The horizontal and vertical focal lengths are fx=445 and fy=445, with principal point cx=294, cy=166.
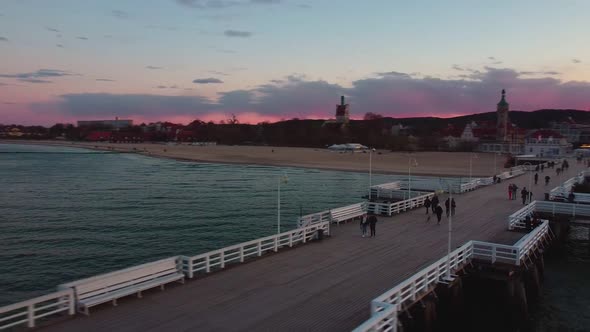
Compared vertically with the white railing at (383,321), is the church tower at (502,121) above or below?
above

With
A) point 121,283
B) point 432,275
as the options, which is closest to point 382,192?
point 432,275

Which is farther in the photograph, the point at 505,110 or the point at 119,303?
the point at 505,110

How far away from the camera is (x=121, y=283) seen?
11750 mm

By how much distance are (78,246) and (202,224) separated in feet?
26.7

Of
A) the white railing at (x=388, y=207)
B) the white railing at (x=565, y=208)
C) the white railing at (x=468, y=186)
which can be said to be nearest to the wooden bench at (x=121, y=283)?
the white railing at (x=388, y=207)

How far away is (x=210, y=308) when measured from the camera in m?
11.3

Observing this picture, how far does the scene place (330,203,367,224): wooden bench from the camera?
72.5 feet

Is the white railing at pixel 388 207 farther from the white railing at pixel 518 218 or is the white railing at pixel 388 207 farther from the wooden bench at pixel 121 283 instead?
the wooden bench at pixel 121 283

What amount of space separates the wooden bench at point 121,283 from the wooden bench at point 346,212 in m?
10.3

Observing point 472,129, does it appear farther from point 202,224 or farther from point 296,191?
point 202,224

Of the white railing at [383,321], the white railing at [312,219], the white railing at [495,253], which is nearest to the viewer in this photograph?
the white railing at [383,321]

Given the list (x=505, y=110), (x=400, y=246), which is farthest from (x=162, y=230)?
(x=505, y=110)

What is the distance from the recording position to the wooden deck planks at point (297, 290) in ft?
34.2

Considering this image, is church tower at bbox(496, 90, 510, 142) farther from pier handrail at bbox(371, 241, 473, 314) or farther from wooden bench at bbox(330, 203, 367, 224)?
pier handrail at bbox(371, 241, 473, 314)
